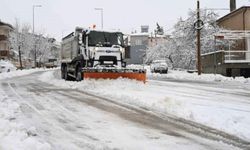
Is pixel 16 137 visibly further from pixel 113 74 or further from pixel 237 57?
pixel 237 57

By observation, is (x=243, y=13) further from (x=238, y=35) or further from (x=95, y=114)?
(x=95, y=114)

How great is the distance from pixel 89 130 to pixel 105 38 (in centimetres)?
1446

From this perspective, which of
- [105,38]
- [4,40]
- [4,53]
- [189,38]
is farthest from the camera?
[4,40]

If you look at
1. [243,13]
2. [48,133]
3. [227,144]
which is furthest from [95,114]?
[243,13]

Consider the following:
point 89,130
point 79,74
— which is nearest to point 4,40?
point 79,74

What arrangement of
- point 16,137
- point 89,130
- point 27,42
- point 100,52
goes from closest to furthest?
point 16,137 → point 89,130 → point 100,52 → point 27,42

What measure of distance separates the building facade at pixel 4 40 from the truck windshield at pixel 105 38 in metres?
69.3

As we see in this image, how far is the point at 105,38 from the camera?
2255cm

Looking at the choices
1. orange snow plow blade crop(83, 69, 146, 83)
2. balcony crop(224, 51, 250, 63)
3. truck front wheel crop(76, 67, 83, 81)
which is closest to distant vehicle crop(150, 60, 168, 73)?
balcony crop(224, 51, 250, 63)

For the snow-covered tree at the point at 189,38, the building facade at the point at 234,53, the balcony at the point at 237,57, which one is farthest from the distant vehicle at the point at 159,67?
the balcony at the point at 237,57

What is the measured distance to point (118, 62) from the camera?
2220cm

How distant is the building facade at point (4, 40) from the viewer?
291 feet

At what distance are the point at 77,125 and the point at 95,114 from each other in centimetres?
178

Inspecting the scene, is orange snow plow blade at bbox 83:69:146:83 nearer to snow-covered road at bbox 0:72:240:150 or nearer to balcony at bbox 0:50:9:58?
snow-covered road at bbox 0:72:240:150
